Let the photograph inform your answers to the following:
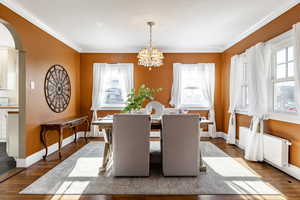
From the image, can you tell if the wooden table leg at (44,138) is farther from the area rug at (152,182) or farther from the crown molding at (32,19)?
the crown molding at (32,19)

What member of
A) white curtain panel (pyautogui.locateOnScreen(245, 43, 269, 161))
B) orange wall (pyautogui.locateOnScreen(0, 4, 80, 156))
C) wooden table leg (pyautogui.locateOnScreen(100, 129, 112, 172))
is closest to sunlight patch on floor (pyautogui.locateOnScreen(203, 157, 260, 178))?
white curtain panel (pyautogui.locateOnScreen(245, 43, 269, 161))

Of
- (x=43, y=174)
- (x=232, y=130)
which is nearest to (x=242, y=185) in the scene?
(x=232, y=130)

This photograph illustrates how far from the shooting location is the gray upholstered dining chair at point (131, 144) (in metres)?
2.60

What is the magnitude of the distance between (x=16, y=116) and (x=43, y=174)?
131 cm

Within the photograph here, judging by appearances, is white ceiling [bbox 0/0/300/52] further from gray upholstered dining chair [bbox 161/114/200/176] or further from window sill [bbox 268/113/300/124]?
gray upholstered dining chair [bbox 161/114/200/176]

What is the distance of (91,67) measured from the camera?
569 centimetres

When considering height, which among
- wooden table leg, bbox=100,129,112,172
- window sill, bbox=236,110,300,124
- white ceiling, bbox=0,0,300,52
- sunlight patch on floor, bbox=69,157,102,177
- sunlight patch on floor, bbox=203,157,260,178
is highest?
white ceiling, bbox=0,0,300,52

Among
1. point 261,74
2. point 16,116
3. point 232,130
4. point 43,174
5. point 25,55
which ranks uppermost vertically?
point 25,55

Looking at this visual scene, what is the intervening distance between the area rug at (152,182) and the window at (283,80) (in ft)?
4.10

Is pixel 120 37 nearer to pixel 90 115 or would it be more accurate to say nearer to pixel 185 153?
pixel 90 115

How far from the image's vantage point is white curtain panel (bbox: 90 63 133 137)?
220 inches

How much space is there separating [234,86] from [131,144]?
322 centimetres

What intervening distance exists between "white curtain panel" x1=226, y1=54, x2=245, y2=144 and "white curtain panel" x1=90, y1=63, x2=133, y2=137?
2861mm

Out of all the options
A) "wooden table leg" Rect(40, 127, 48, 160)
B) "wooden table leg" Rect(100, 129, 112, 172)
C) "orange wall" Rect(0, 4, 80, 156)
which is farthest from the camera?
"wooden table leg" Rect(40, 127, 48, 160)
